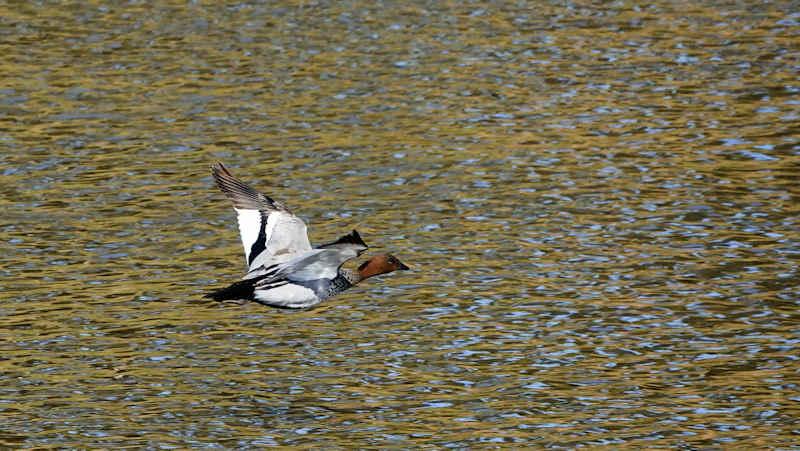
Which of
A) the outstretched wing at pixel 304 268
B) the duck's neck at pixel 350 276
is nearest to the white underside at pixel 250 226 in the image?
the outstretched wing at pixel 304 268

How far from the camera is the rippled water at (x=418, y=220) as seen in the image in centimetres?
1480

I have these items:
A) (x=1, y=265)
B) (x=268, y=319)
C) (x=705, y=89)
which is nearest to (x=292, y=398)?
(x=268, y=319)

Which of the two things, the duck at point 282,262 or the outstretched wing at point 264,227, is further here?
the outstretched wing at point 264,227

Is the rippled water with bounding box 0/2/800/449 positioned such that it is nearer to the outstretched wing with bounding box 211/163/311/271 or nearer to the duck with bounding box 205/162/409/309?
the duck with bounding box 205/162/409/309

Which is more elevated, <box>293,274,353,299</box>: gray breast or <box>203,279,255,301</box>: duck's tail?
<box>203,279,255,301</box>: duck's tail

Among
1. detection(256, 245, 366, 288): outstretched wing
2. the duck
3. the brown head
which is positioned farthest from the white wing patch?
the brown head

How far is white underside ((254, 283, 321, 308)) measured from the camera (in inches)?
570

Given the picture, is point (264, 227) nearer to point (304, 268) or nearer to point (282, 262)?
point (282, 262)

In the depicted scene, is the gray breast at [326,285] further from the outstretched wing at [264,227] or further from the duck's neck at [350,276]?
the outstretched wing at [264,227]

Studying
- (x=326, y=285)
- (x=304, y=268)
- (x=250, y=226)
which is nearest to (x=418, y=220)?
(x=250, y=226)

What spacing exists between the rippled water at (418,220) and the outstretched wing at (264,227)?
4.45 ft

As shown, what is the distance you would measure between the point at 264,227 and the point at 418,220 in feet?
20.6

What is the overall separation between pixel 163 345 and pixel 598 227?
6.22m

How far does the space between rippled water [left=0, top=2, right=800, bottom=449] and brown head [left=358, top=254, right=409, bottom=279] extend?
3.43 ft
